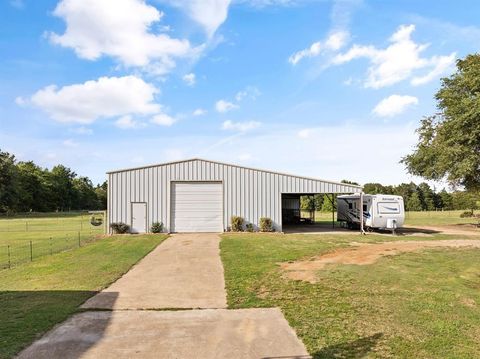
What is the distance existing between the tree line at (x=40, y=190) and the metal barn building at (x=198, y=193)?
66.6 metres

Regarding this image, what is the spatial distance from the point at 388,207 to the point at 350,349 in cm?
2183

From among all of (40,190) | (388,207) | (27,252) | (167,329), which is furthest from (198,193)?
(40,190)

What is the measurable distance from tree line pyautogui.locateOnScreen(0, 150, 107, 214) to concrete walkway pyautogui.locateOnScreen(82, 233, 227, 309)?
78.7 meters

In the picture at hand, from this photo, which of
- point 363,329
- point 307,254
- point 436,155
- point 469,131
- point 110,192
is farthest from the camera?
point 436,155

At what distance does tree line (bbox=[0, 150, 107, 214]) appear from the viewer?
271 feet

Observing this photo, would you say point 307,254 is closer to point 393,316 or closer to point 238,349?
point 393,316

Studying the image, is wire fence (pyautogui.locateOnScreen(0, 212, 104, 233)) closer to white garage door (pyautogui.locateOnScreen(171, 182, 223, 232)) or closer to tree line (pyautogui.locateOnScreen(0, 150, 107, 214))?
white garage door (pyautogui.locateOnScreen(171, 182, 223, 232))

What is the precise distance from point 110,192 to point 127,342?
20994 millimetres

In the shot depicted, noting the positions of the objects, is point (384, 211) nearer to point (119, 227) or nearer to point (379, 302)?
point (119, 227)

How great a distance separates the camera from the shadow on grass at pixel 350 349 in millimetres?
5539

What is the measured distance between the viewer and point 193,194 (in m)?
26.8

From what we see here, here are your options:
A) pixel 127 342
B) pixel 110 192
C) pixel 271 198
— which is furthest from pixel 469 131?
pixel 127 342

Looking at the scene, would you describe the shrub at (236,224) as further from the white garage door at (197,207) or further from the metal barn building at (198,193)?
the white garage door at (197,207)

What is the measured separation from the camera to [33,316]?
24.4 ft
